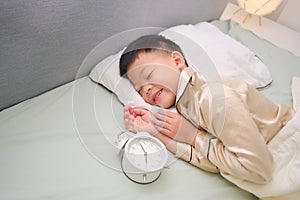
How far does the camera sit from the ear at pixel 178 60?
80cm

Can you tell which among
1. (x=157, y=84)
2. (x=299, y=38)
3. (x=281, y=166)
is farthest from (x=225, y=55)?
(x=299, y=38)

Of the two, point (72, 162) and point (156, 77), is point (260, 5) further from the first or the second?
point (72, 162)

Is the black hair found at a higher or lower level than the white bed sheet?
higher

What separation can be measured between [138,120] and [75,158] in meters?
0.21

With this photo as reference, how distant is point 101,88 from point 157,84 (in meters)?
0.20

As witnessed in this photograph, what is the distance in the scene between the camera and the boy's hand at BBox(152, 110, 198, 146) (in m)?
0.73

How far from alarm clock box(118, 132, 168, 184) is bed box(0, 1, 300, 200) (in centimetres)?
2

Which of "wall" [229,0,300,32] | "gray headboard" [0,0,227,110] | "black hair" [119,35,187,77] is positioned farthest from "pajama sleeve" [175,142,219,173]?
"wall" [229,0,300,32]

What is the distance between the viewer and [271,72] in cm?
107

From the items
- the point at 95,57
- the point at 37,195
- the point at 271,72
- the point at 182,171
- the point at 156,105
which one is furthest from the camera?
the point at 271,72

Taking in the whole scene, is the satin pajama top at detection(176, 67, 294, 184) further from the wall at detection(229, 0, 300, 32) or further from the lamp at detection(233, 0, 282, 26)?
the wall at detection(229, 0, 300, 32)

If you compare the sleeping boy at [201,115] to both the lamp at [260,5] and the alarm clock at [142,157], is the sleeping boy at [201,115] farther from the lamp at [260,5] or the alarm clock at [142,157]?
the lamp at [260,5]

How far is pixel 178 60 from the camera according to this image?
0.82 meters

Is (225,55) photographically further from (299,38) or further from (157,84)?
(299,38)
